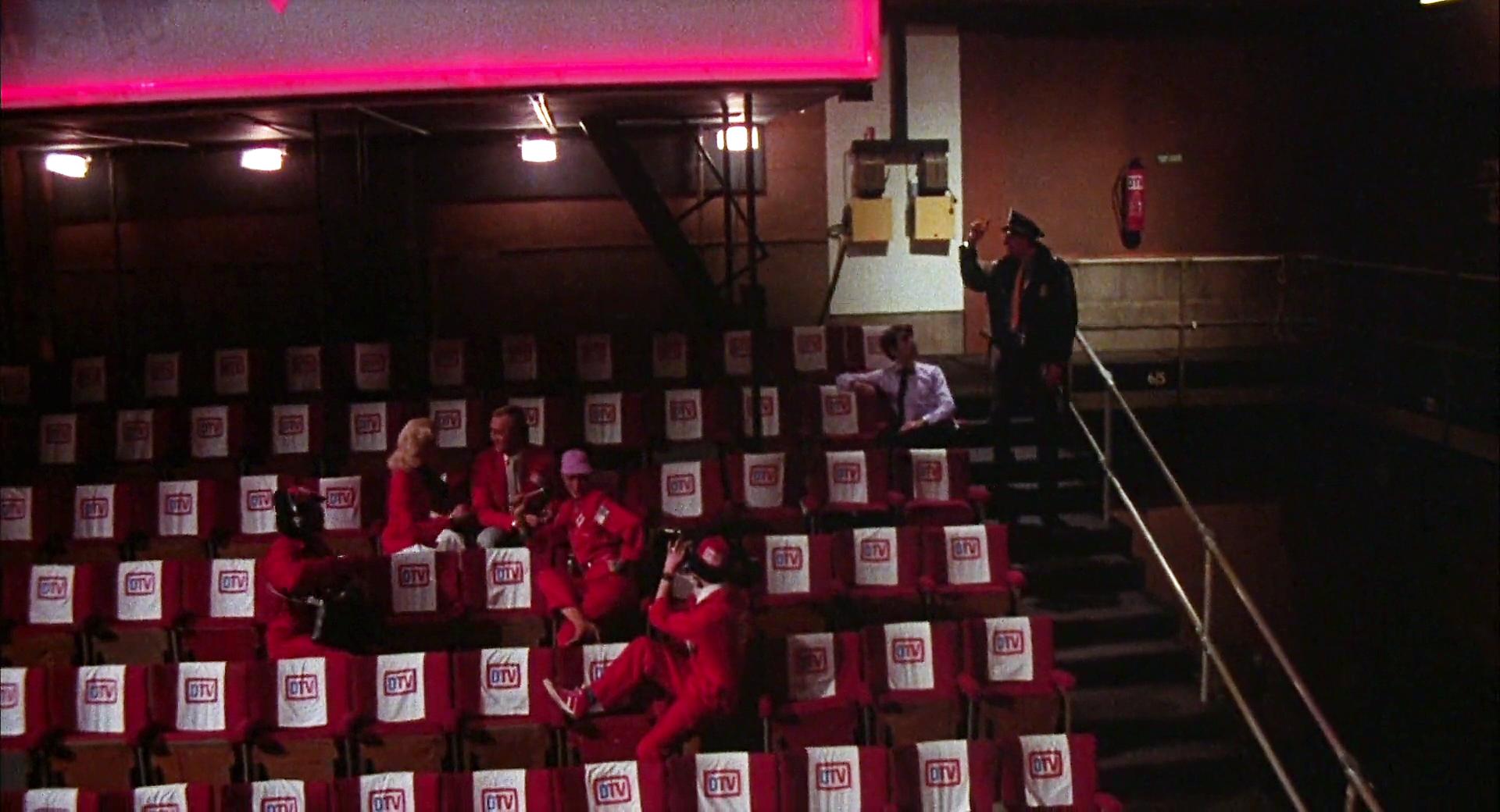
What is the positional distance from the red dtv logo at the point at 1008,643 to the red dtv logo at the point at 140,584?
4321 mm

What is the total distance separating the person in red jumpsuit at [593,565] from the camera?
691cm

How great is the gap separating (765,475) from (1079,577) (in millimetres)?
1960

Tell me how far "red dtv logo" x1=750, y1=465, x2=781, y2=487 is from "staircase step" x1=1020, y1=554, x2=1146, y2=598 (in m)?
1.55

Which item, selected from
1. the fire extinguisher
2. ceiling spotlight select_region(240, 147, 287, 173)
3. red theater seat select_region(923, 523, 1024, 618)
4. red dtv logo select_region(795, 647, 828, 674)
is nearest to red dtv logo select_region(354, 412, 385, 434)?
ceiling spotlight select_region(240, 147, 287, 173)

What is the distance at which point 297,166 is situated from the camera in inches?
424

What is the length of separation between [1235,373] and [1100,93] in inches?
102

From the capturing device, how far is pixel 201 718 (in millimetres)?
6547

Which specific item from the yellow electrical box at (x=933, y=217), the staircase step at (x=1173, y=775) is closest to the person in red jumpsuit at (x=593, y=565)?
the staircase step at (x=1173, y=775)

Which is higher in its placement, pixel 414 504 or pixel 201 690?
pixel 414 504

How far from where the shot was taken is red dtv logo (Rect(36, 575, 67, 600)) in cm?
725

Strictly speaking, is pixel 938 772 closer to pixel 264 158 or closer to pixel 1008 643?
pixel 1008 643

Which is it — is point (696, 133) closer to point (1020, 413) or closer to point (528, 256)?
point (528, 256)

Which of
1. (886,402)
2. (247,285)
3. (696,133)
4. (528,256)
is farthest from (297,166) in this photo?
(886,402)

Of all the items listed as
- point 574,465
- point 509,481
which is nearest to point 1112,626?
point 574,465
